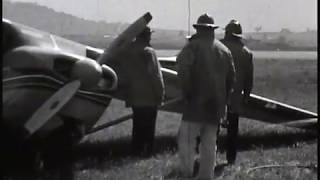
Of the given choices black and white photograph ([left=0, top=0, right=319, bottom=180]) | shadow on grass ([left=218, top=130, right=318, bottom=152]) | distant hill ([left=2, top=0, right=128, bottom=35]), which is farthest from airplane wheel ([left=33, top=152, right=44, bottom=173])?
distant hill ([left=2, top=0, right=128, bottom=35])

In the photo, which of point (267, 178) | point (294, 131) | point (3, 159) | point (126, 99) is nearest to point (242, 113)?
point (294, 131)

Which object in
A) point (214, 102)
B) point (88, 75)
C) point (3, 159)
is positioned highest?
point (88, 75)

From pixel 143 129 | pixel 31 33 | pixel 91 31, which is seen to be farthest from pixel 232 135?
pixel 91 31

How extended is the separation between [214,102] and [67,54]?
5.51 feet

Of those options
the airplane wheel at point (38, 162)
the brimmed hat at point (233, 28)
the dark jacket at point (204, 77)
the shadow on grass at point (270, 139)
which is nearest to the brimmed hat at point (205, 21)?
the dark jacket at point (204, 77)

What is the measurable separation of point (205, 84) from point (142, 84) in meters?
1.90

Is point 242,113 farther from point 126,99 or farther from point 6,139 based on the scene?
point 6,139

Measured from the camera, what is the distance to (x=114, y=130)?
12203 mm

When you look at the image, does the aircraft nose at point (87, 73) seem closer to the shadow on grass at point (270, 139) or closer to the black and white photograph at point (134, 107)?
the black and white photograph at point (134, 107)

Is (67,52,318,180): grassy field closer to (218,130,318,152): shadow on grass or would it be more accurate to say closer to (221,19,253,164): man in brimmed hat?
(218,130,318,152): shadow on grass

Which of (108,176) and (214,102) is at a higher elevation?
(214,102)

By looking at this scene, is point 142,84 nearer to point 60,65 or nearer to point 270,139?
point 60,65

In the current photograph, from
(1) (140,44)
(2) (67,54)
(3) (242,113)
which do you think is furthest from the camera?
(3) (242,113)

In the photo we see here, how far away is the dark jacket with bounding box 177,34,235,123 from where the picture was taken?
7.14 meters
